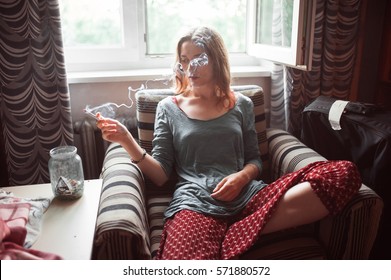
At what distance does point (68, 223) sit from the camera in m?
1.04

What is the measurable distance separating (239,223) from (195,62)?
1.88 ft

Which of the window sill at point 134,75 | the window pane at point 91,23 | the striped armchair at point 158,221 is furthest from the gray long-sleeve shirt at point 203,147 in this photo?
the window pane at point 91,23

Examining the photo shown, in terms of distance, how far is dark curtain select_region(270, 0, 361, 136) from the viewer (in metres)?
1.73

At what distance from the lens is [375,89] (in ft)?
6.61

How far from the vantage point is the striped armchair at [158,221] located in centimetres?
101

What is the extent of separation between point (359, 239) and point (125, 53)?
135 centimetres

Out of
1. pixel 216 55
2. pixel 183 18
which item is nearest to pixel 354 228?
pixel 216 55

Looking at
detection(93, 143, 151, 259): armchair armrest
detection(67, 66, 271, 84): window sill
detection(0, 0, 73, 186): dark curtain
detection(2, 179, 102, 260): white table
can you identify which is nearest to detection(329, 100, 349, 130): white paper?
detection(67, 66, 271, 84): window sill

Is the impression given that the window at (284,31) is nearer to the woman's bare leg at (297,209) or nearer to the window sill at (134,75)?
the window sill at (134,75)

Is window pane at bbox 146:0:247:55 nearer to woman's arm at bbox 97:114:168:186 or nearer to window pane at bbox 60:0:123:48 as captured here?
window pane at bbox 60:0:123:48

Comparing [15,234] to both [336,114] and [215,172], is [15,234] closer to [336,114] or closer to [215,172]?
[215,172]

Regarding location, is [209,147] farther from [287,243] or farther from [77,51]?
[77,51]

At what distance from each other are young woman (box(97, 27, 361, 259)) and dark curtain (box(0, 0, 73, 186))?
0.47 meters
